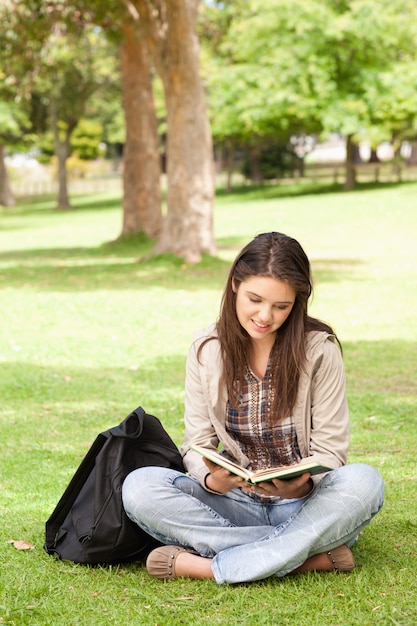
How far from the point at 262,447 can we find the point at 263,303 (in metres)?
0.61

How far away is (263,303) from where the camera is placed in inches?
146

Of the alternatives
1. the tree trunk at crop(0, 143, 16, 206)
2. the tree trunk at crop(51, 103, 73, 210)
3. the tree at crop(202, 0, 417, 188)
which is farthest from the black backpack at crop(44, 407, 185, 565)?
the tree trunk at crop(0, 143, 16, 206)

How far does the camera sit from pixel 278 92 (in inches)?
1303

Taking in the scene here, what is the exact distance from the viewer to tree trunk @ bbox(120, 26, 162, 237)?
65.4 feet

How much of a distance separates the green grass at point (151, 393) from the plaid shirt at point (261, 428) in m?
0.48

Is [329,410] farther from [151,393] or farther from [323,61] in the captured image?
[323,61]

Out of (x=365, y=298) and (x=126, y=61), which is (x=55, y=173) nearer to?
(x=126, y=61)

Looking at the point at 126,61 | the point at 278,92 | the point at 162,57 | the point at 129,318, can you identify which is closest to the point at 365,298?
the point at 129,318

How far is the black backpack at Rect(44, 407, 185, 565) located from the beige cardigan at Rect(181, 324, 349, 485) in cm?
20

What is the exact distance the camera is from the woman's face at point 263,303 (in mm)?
3678

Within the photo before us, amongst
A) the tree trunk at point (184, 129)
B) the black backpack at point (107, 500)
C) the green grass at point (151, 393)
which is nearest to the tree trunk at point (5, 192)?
the green grass at point (151, 393)

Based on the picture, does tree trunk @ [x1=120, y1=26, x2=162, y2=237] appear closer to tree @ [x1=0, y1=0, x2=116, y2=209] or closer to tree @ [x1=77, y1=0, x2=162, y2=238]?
tree @ [x1=77, y1=0, x2=162, y2=238]

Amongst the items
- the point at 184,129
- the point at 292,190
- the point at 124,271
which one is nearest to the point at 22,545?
the point at 124,271

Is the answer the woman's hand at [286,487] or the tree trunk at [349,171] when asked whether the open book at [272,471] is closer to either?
the woman's hand at [286,487]
